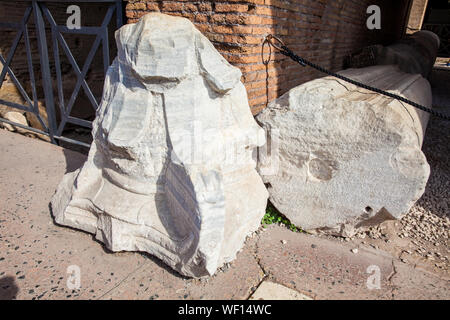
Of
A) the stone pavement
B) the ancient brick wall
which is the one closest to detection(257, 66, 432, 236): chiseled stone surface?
the stone pavement

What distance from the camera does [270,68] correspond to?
332 cm

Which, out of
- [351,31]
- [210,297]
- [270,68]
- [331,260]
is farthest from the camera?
[351,31]

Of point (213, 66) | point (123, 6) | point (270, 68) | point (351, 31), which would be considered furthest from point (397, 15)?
point (213, 66)

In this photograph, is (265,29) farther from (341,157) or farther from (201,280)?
(201,280)

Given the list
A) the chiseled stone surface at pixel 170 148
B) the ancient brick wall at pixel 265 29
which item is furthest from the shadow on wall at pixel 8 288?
the ancient brick wall at pixel 265 29

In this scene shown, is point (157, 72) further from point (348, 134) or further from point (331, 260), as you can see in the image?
point (331, 260)

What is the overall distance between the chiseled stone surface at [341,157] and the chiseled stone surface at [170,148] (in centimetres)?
34

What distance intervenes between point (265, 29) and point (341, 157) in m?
1.43

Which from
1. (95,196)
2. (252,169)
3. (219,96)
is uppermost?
(219,96)

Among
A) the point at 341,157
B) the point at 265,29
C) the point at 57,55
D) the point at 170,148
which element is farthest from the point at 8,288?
the point at 57,55

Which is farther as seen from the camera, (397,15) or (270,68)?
(397,15)

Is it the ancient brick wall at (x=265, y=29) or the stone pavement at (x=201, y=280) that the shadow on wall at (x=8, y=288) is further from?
the ancient brick wall at (x=265, y=29)

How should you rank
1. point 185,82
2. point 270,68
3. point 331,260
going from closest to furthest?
point 185,82, point 331,260, point 270,68

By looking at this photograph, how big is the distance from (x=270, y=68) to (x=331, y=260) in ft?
6.36
